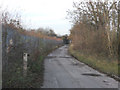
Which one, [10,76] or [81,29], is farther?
[81,29]

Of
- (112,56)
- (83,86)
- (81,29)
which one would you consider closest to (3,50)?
(83,86)

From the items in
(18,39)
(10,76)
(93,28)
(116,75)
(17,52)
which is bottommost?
(116,75)

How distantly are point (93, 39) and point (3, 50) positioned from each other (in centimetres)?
1485

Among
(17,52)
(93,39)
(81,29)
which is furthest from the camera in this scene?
(81,29)

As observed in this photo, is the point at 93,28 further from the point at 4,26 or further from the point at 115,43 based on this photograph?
the point at 4,26

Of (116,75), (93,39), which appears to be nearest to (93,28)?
(93,39)

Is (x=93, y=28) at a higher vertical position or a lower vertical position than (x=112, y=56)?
higher

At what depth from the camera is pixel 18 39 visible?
29.3 feet

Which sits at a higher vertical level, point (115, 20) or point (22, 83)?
point (115, 20)

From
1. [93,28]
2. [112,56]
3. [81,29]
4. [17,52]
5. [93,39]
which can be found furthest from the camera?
[81,29]

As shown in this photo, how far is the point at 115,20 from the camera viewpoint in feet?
54.4

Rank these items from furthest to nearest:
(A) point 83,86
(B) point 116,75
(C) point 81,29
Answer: (C) point 81,29, (B) point 116,75, (A) point 83,86

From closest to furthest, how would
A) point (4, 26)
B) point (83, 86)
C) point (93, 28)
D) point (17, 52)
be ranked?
point (4, 26) < point (83, 86) < point (17, 52) < point (93, 28)

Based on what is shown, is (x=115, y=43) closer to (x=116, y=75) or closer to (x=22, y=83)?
(x=116, y=75)
